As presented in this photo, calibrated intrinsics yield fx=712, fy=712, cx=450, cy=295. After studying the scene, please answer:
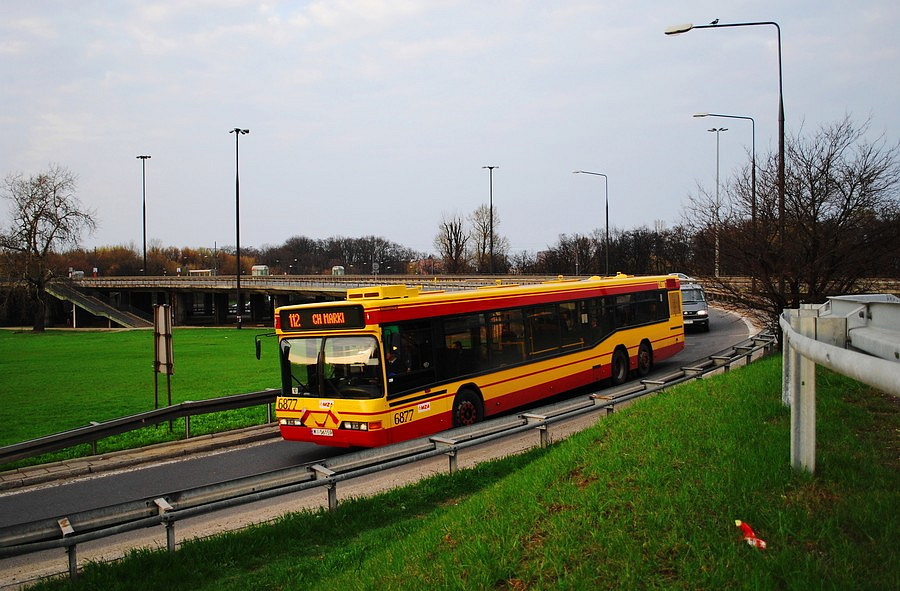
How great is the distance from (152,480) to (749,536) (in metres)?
9.84

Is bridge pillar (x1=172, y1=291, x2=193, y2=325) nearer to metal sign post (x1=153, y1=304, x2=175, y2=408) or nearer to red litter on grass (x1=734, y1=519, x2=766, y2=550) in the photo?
metal sign post (x1=153, y1=304, x2=175, y2=408)

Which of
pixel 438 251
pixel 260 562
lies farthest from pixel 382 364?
pixel 438 251

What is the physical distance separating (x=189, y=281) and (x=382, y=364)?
77.0 metres

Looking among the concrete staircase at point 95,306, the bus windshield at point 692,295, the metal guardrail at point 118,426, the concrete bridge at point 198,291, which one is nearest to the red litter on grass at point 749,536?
the metal guardrail at point 118,426

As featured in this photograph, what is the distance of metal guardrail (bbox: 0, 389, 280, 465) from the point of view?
37.4 feet

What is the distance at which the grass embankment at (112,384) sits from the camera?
1582cm

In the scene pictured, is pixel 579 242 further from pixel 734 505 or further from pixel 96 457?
pixel 734 505

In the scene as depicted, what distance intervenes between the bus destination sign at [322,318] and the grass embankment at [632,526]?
3653mm

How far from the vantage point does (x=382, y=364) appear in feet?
36.7

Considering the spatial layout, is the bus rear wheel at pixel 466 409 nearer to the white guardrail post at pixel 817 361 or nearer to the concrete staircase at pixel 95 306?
the white guardrail post at pixel 817 361

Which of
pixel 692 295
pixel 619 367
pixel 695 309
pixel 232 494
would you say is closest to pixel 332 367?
pixel 232 494

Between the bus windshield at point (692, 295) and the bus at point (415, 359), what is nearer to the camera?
the bus at point (415, 359)

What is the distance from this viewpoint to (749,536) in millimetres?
4195

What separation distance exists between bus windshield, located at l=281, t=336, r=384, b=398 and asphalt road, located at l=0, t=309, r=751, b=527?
4.11ft
